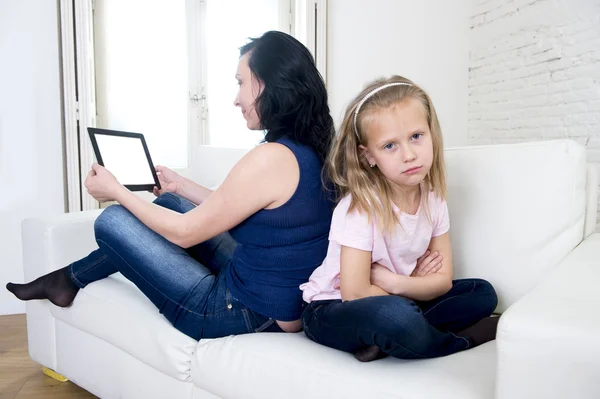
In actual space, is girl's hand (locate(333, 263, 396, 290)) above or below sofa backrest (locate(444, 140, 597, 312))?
below

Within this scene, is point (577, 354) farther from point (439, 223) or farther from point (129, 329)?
point (129, 329)

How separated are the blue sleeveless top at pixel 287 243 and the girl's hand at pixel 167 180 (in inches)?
21.3

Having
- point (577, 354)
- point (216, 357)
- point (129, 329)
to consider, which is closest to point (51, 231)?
point (129, 329)

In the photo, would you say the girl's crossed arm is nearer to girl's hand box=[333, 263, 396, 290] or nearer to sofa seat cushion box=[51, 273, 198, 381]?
girl's hand box=[333, 263, 396, 290]

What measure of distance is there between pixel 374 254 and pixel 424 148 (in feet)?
0.80

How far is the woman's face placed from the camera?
1.22m

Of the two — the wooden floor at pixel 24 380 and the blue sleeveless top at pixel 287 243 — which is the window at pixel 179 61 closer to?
the wooden floor at pixel 24 380

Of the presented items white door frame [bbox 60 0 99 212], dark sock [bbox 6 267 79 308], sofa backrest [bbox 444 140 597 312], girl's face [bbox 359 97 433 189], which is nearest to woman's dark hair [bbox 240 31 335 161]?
girl's face [bbox 359 97 433 189]

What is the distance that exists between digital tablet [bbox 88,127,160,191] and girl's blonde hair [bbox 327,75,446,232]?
2.33 ft

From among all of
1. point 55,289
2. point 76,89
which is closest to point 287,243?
point 55,289

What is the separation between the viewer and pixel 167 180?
5.51 ft

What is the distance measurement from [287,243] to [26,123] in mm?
1929

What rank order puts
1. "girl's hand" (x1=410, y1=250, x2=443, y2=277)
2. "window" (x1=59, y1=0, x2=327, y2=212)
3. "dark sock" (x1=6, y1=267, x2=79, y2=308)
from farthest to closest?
"window" (x1=59, y1=0, x2=327, y2=212) → "dark sock" (x1=6, y1=267, x2=79, y2=308) → "girl's hand" (x1=410, y1=250, x2=443, y2=277)

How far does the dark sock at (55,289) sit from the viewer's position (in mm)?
1519
